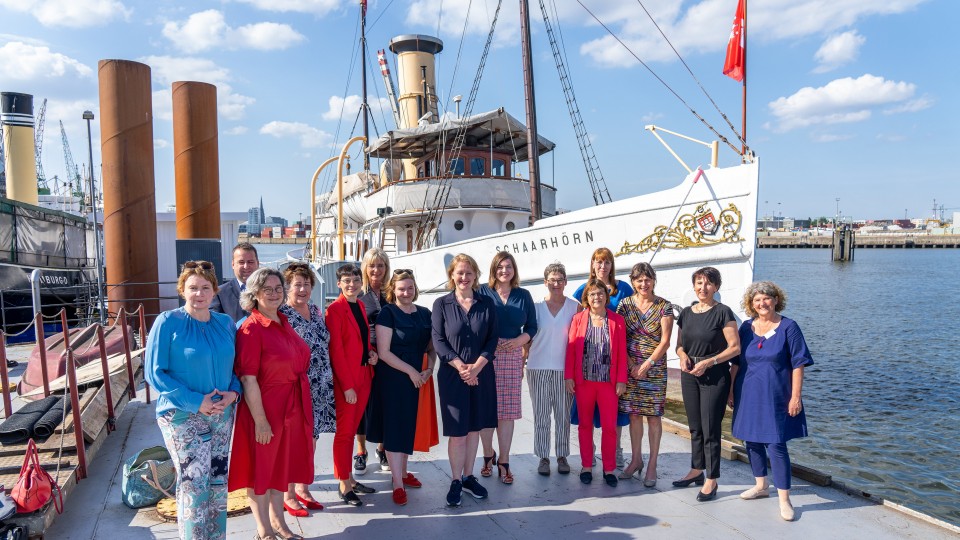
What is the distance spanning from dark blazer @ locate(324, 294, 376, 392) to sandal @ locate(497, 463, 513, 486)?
1221 mm

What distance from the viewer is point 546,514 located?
3545 mm

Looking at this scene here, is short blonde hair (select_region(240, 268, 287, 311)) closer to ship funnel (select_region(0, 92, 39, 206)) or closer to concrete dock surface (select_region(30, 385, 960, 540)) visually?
concrete dock surface (select_region(30, 385, 960, 540))

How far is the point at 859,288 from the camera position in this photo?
1449 inches

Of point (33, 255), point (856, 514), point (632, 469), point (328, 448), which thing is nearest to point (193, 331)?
point (328, 448)

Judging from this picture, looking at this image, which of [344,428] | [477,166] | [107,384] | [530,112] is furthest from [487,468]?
[477,166]

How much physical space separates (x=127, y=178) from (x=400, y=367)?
7030 mm

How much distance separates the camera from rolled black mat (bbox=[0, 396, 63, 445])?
149 inches

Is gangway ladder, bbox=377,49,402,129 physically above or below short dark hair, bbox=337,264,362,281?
above

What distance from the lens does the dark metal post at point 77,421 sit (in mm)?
3545

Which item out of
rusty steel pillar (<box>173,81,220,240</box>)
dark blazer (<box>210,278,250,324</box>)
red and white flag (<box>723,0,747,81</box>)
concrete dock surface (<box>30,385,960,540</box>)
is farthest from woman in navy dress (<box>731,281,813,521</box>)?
rusty steel pillar (<box>173,81,220,240</box>)

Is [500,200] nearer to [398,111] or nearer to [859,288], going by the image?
[398,111]

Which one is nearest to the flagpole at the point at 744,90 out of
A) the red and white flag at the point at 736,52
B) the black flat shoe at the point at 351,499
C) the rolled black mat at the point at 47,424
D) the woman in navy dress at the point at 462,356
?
the red and white flag at the point at 736,52

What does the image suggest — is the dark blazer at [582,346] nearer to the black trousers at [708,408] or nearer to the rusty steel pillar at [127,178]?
the black trousers at [708,408]

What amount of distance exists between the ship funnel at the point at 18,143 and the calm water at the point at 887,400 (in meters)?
22.2
